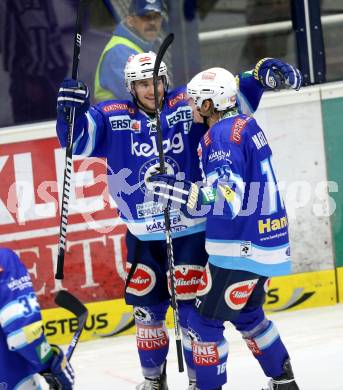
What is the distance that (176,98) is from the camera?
5320mm

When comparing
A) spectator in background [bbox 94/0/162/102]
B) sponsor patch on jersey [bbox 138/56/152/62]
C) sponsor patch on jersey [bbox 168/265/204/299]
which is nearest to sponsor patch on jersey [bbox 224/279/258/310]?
sponsor patch on jersey [bbox 168/265/204/299]

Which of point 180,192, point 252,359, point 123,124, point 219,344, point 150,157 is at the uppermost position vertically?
point 123,124

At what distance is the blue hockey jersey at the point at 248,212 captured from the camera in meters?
4.85

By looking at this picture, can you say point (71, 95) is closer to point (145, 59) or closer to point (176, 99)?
point (145, 59)

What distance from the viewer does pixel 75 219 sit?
6.59 metres

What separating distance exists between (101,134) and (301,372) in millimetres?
1491

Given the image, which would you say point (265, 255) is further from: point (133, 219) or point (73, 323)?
point (73, 323)

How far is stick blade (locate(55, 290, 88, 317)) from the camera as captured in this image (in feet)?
15.3

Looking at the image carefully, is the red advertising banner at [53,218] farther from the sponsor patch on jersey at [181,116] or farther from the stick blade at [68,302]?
the stick blade at [68,302]

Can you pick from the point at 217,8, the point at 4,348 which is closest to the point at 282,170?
the point at 217,8

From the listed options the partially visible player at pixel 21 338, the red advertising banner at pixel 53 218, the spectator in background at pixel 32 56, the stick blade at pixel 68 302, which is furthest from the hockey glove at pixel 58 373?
the spectator in background at pixel 32 56

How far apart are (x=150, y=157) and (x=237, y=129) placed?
519 mm

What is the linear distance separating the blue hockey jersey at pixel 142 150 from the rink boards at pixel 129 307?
147 cm

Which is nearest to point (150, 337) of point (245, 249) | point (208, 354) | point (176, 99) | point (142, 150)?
point (208, 354)
